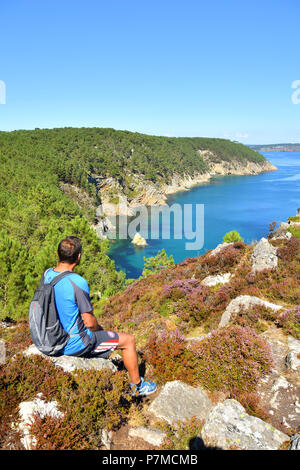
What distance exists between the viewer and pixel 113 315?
12.0 meters

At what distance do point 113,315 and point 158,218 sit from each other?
84.3 m

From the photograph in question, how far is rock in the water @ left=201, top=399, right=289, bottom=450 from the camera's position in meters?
3.73

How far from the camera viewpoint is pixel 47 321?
379cm

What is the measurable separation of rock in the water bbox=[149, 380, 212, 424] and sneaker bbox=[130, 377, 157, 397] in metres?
0.22

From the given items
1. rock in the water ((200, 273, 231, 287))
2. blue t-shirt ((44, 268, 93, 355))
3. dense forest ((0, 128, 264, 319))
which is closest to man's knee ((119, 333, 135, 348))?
blue t-shirt ((44, 268, 93, 355))

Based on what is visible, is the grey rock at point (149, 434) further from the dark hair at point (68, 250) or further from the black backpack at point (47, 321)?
the dark hair at point (68, 250)

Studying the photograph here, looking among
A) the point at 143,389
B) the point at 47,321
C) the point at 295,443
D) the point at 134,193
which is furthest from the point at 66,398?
the point at 134,193

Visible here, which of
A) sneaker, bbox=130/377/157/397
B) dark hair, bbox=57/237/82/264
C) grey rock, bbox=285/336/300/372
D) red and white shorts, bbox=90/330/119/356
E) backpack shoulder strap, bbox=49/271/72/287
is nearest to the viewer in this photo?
backpack shoulder strap, bbox=49/271/72/287

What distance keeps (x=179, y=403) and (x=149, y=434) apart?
87cm

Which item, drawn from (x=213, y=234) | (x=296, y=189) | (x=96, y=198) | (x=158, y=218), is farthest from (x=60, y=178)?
(x=296, y=189)

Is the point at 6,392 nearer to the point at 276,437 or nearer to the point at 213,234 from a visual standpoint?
the point at 276,437

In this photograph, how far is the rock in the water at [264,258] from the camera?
36.9ft

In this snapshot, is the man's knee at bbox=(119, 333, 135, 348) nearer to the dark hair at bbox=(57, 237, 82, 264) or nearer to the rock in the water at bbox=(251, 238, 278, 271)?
the dark hair at bbox=(57, 237, 82, 264)

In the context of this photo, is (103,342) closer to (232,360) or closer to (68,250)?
(68,250)
